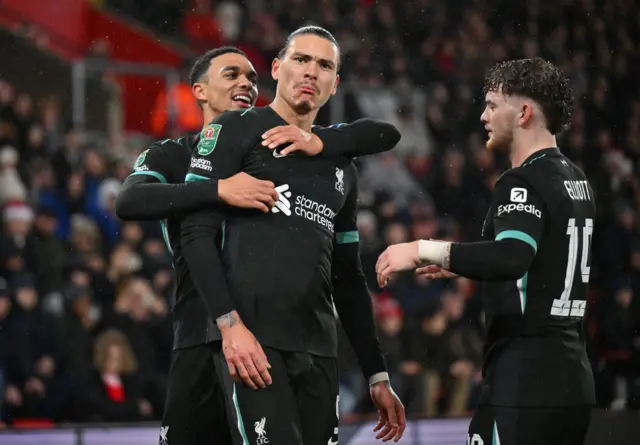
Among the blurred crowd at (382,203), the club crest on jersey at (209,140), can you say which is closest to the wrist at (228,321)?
the club crest on jersey at (209,140)

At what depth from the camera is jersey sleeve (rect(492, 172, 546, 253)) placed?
3.77m

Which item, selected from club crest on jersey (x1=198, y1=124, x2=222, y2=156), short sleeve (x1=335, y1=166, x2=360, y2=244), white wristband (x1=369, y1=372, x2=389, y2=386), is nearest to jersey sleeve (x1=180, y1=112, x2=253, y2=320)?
club crest on jersey (x1=198, y1=124, x2=222, y2=156)

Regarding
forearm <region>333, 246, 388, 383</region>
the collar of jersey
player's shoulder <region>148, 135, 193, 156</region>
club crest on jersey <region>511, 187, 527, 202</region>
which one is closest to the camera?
club crest on jersey <region>511, 187, 527, 202</region>

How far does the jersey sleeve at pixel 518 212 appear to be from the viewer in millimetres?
3773

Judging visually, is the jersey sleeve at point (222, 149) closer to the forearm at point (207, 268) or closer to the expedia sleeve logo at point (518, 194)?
the forearm at point (207, 268)

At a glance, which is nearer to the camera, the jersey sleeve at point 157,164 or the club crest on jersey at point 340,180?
the club crest on jersey at point 340,180

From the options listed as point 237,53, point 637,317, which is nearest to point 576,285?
point 237,53

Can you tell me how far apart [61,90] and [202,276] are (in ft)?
31.4

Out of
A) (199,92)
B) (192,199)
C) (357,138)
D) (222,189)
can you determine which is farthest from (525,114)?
(199,92)

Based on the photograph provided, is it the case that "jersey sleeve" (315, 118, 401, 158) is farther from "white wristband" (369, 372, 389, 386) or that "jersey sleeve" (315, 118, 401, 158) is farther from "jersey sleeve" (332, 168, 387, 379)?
"white wristband" (369, 372, 389, 386)

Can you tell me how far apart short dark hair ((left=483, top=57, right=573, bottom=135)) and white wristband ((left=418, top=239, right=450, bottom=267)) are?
25.3 inches

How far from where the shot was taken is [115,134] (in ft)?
41.2

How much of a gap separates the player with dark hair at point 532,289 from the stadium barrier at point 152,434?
2992 millimetres

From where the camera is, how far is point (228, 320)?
3764 millimetres
